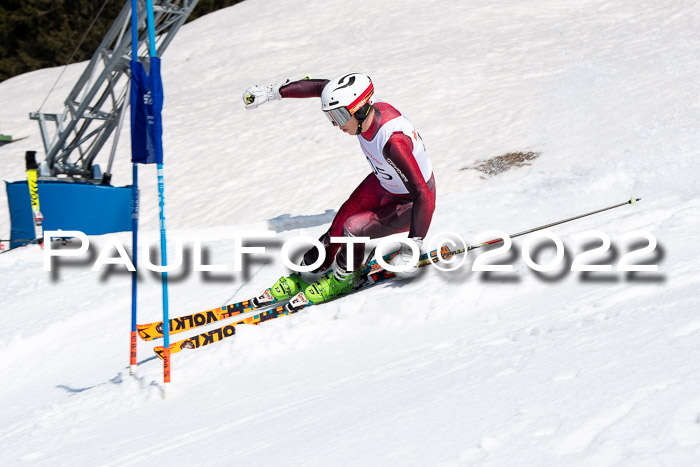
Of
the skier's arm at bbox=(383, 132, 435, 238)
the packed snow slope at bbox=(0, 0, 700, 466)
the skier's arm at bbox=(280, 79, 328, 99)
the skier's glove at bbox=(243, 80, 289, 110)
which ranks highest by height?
the skier's arm at bbox=(280, 79, 328, 99)

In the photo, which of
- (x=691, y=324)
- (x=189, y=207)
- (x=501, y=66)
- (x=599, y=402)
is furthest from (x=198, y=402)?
(x=501, y=66)

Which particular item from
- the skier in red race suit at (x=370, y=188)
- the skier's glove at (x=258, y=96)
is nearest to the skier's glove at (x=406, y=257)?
the skier in red race suit at (x=370, y=188)

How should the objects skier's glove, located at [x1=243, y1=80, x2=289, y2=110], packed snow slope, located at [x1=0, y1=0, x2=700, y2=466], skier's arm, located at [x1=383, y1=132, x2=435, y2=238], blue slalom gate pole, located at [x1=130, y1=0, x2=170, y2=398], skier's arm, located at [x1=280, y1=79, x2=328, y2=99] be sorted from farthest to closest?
skier's glove, located at [x1=243, y1=80, x2=289, y2=110] < skier's arm, located at [x1=280, y1=79, x2=328, y2=99] < skier's arm, located at [x1=383, y1=132, x2=435, y2=238] < blue slalom gate pole, located at [x1=130, y1=0, x2=170, y2=398] < packed snow slope, located at [x1=0, y1=0, x2=700, y2=466]

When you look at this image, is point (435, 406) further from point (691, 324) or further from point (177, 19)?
point (177, 19)

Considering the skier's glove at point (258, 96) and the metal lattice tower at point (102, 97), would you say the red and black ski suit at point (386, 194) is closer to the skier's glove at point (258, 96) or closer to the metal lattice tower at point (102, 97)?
the skier's glove at point (258, 96)

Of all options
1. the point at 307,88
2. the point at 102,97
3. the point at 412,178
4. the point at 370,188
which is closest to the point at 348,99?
the point at 412,178

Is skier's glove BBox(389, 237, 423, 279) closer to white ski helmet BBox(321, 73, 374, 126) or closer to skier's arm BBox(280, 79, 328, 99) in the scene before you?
white ski helmet BBox(321, 73, 374, 126)

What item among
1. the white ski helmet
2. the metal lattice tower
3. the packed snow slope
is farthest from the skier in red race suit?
the metal lattice tower

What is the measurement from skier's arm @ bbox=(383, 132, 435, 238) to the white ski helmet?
1.05 ft

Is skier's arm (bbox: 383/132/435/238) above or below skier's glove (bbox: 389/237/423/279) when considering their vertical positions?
above

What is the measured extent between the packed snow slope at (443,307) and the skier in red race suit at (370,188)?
1.22 ft

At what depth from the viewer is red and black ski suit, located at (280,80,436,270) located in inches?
202

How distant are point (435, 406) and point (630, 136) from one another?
8.23 metres

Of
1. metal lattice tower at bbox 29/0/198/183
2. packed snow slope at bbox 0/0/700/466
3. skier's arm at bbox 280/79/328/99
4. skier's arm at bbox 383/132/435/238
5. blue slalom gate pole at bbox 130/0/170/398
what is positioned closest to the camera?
packed snow slope at bbox 0/0/700/466
